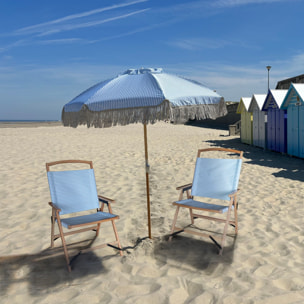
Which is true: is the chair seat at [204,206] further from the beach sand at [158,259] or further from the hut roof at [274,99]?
the hut roof at [274,99]

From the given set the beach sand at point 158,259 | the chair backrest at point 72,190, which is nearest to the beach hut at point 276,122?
the beach sand at point 158,259

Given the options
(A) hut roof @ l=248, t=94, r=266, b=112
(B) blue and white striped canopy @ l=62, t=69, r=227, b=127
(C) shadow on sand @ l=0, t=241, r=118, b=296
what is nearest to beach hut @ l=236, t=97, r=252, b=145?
(A) hut roof @ l=248, t=94, r=266, b=112

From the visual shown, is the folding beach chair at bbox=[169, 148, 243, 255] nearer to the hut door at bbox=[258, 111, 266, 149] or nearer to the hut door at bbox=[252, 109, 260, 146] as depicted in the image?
the hut door at bbox=[258, 111, 266, 149]

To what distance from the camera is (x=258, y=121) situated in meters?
13.7

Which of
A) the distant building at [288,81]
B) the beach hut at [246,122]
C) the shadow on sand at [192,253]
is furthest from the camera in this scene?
the distant building at [288,81]

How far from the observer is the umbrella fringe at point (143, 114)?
306cm

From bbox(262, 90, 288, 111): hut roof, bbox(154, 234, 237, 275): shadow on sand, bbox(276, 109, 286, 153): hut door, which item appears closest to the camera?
bbox(154, 234, 237, 275): shadow on sand

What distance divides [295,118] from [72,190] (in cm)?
872

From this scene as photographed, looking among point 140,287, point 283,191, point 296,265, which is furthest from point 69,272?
point 283,191

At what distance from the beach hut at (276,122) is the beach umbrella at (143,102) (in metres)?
8.28

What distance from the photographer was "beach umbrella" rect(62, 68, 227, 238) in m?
3.08

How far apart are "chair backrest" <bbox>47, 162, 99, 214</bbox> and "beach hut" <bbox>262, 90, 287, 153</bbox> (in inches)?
357

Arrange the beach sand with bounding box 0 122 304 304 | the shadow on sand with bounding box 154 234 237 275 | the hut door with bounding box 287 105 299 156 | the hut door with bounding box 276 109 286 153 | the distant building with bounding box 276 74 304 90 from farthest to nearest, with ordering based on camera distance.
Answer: the distant building with bounding box 276 74 304 90 < the hut door with bounding box 276 109 286 153 < the hut door with bounding box 287 105 299 156 < the shadow on sand with bounding box 154 234 237 275 < the beach sand with bounding box 0 122 304 304

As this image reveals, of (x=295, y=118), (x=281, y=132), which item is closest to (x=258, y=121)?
(x=281, y=132)
